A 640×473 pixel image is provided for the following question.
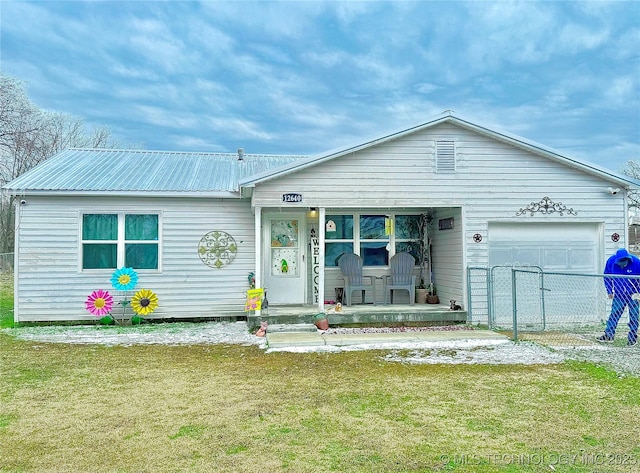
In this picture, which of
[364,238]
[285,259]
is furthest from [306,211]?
[364,238]

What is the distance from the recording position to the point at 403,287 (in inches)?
395

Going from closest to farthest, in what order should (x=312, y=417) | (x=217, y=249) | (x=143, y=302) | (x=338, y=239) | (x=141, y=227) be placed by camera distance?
(x=312, y=417)
(x=143, y=302)
(x=141, y=227)
(x=217, y=249)
(x=338, y=239)

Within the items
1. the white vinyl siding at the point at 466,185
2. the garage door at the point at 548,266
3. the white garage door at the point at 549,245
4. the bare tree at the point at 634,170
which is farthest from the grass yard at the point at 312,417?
the bare tree at the point at 634,170

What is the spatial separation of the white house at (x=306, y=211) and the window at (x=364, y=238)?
18 centimetres

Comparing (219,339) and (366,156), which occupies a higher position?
(366,156)

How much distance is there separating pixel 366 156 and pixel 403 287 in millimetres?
2932

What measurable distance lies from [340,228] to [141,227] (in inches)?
169

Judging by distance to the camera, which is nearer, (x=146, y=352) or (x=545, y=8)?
(x=146, y=352)

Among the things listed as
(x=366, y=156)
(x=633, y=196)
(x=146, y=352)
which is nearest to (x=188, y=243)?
(x=146, y=352)

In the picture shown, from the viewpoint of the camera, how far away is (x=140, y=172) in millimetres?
10766

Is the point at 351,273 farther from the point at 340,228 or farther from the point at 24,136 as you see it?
the point at 24,136

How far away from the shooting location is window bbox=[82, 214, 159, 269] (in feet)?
31.9

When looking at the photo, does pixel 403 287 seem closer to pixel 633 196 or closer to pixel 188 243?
pixel 188 243

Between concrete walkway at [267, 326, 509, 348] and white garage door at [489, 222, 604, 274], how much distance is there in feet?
6.73
